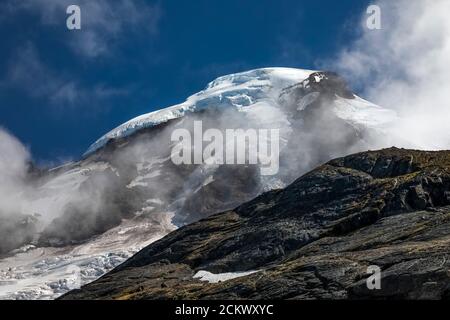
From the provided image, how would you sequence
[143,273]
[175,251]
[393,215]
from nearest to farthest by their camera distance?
1. [393,215]
2. [143,273]
3. [175,251]

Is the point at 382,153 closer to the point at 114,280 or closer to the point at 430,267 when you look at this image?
the point at 114,280

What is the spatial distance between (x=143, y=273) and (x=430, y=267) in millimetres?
55330

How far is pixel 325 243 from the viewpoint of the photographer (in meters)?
82.2

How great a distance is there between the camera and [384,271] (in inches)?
2264

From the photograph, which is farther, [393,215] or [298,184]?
[298,184]

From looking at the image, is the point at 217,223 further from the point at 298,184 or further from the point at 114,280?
the point at 114,280

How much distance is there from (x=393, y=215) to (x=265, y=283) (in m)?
27.4

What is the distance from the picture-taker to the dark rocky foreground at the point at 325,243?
5856 centimetres

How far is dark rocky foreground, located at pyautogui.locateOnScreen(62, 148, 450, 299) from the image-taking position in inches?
2306

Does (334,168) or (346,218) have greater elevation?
(334,168)
